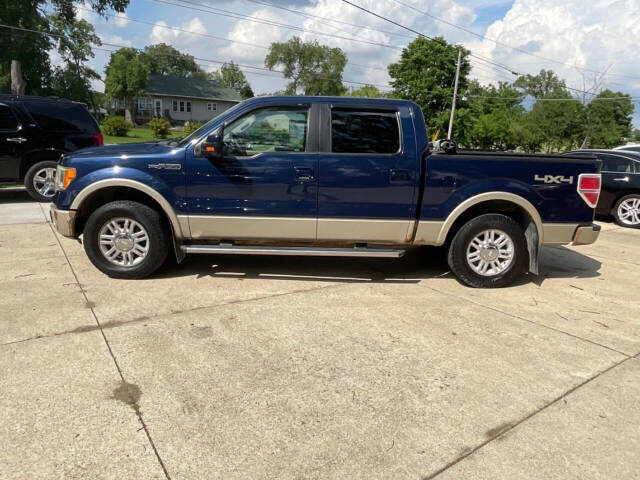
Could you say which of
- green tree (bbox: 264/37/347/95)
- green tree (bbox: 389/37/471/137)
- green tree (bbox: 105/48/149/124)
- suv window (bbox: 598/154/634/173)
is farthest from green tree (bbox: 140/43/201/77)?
suv window (bbox: 598/154/634/173)

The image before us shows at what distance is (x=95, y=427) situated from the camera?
259 cm

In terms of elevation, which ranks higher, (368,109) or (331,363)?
(368,109)

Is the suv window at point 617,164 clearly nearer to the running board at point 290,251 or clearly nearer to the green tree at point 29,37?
the running board at point 290,251

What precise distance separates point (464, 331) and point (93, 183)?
3.83m

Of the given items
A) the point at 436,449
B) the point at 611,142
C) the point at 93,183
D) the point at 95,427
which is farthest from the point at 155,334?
the point at 611,142

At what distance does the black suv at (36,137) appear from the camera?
29.0 ft

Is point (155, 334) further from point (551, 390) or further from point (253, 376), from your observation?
point (551, 390)

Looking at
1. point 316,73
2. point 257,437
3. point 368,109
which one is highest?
point 316,73

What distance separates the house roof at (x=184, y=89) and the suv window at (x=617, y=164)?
57478 mm

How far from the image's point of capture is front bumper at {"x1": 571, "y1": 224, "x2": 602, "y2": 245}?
5062 mm

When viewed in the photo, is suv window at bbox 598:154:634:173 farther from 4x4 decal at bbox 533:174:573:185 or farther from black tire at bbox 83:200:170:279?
black tire at bbox 83:200:170:279

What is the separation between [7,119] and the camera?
883 centimetres

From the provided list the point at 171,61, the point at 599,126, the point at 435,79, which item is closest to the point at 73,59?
the point at 435,79

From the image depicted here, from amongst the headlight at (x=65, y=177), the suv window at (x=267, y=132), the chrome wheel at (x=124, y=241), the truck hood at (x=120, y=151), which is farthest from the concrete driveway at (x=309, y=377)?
the suv window at (x=267, y=132)
